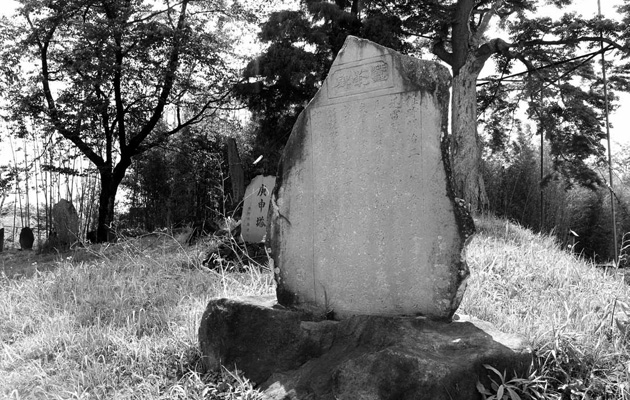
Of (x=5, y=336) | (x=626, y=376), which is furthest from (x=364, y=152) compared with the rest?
(x=5, y=336)

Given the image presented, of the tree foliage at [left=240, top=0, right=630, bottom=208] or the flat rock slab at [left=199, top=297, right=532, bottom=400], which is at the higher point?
the tree foliage at [left=240, top=0, right=630, bottom=208]

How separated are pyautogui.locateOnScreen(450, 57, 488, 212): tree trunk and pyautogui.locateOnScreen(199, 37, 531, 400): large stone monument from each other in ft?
18.0

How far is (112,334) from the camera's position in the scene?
2.89 m

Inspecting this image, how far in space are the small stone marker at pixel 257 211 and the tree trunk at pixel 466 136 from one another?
10.3ft

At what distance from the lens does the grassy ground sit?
226 centimetres

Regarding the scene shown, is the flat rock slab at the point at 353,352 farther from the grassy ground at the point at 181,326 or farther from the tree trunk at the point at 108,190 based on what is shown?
the tree trunk at the point at 108,190

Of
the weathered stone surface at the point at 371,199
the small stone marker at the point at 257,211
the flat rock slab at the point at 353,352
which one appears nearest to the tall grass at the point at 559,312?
the flat rock slab at the point at 353,352

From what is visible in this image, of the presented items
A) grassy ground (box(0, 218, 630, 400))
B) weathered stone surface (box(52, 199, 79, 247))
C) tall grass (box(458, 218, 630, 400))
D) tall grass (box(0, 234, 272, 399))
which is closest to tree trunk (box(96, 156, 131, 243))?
weathered stone surface (box(52, 199, 79, 247))

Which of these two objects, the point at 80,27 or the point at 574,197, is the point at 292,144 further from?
the point at 574,197

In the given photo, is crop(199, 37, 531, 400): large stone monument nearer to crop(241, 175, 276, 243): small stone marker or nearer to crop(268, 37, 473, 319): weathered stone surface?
crop(268, 37, 473, 319): weathered stone surface

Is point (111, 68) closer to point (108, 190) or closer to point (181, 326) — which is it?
point (108, 190)

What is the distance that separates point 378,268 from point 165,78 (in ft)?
26.6

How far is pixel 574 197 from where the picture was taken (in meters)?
10.7

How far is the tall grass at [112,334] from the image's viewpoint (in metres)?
2.42
